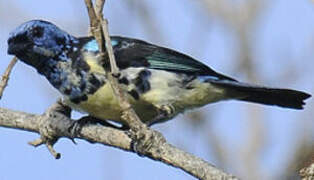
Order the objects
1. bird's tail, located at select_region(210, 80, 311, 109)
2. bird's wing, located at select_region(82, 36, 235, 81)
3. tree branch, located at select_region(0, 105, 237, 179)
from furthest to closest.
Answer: bird's tail, located at select_region(210, 80, 311, 109), bird's wing, located at select_region(82, 36, 235, 81), tree branch, located at select_region(0, 105, 237, 179)

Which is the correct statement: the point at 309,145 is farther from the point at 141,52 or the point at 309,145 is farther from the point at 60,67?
the point at 60,67

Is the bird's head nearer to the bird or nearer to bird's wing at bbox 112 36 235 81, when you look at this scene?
the bird

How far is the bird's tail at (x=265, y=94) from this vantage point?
436 centimetres

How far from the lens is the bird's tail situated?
436cm

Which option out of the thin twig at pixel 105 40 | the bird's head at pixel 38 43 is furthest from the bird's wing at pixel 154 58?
the thin twig at pixel 105 40

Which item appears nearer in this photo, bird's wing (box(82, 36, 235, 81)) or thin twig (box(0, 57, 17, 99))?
thin twig (box(0, 57, 17, 99))

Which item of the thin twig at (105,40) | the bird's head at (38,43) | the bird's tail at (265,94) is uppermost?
the thin twig at (105,40)

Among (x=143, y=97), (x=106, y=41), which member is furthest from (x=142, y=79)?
(x=106, y=41)

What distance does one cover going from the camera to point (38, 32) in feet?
13.4

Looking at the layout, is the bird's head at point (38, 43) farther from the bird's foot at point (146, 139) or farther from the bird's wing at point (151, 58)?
the bird's foot at point (146, 139)

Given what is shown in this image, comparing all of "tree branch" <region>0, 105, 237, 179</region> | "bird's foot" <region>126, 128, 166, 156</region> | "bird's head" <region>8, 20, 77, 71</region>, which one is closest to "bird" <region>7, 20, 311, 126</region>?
"bird's head" <region>8, 20, 77, 71</region>

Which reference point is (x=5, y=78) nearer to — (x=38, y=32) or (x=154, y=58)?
(x=38, y=32)

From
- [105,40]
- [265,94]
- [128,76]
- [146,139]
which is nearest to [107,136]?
[146,139]

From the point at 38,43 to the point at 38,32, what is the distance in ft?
0.18
